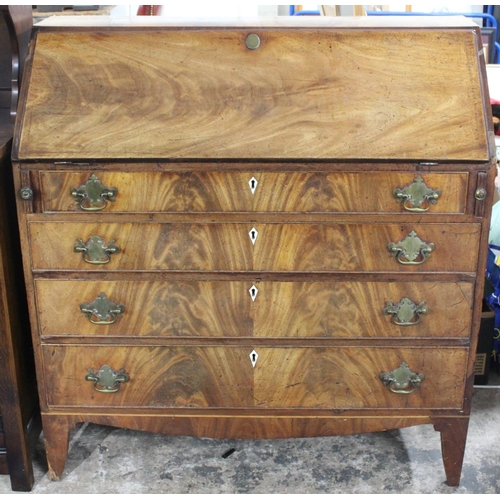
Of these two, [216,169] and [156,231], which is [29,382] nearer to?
[156,231]

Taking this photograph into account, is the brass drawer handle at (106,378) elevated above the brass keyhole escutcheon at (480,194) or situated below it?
below

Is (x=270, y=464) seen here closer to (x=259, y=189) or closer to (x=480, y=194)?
(x=259, y=189)

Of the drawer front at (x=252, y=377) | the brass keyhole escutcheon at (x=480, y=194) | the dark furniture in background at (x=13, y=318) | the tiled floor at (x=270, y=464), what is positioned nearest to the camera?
the brass keyhole escutcheon at (x=480, y=194)

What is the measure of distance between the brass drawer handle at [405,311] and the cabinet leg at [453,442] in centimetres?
35

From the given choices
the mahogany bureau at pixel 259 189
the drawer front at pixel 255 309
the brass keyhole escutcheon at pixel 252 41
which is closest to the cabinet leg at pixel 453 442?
the mahogany bureau at pixel 259 189

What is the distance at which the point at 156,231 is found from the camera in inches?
79.6

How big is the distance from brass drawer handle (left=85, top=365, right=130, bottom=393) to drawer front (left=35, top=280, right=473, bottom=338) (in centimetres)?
12

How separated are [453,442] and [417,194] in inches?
32.4

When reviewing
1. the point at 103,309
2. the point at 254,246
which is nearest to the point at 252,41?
the point at 254,246

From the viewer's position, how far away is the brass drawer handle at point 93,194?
77.3 inches

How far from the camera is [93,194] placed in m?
1.97

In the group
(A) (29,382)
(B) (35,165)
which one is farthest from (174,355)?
(B) (35,165)

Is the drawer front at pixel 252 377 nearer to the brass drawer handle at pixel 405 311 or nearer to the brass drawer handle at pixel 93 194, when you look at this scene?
the brass drawer handle at pixel 405 311

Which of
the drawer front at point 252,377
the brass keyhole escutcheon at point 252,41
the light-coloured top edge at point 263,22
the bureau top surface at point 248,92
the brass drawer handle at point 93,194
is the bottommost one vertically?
the drawer front at point 252,377
